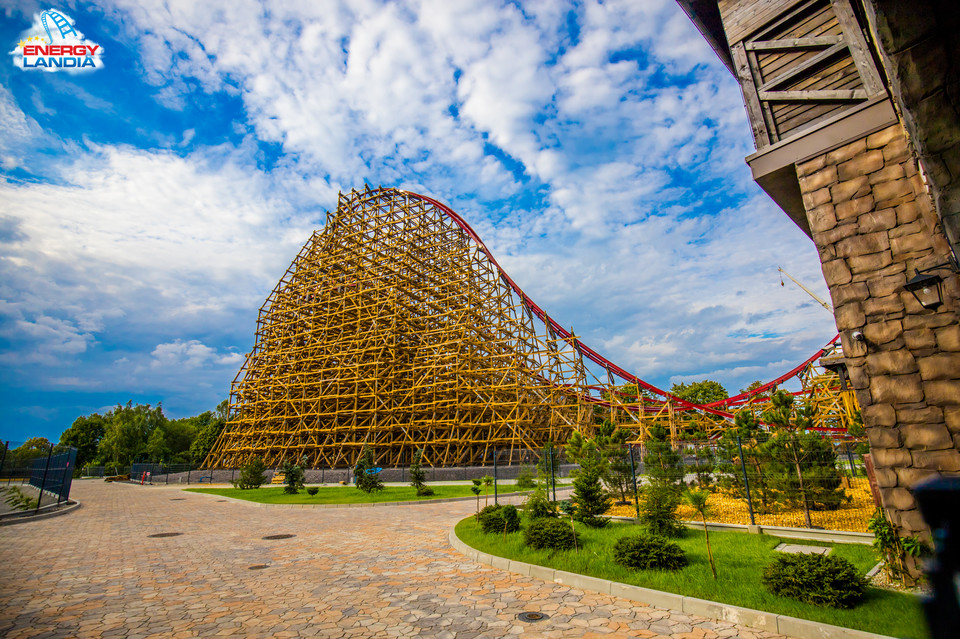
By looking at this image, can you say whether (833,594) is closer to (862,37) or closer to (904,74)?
Result: (904,74)

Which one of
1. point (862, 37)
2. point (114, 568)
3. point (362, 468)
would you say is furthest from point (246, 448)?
point (862, 37)

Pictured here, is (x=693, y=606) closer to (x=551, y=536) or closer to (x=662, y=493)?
(x=551, y=536)

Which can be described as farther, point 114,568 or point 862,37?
point 114,568

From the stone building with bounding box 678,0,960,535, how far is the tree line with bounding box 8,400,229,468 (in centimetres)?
5700

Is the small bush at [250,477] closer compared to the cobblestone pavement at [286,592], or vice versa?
the cobblestone pavement at [286,592]

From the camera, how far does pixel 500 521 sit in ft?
34.9

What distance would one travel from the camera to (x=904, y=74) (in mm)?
2555

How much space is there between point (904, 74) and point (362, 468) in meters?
23.9

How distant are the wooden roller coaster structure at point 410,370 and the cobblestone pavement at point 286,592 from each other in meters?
19.3

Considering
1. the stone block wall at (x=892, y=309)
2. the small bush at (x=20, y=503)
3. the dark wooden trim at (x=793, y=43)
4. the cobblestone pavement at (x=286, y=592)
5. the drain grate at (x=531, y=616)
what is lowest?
the drain grate at (x=531, y=616)

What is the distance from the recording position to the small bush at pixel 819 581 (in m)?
5.64

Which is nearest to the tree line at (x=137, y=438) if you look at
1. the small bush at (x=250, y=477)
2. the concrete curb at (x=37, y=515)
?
the small bush at (x=250, y=477)

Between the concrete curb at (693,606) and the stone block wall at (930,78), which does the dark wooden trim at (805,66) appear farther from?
the concrete curb at (693,606)

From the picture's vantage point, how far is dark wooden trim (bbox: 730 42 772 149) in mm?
8656
